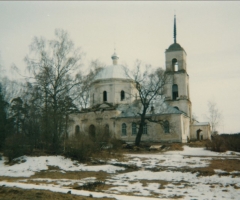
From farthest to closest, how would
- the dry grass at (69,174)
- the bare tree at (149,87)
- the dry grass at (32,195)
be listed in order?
the bare tree at (149,87) → the dry grass at (69,174) → the dry grass at (32,195)

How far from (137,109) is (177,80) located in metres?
7.88

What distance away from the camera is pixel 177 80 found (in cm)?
4216

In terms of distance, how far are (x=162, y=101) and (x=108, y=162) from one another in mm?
22112

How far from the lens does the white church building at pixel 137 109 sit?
3822 centimetres

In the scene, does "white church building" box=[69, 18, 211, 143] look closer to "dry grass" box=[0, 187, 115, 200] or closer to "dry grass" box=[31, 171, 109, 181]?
"dry grass" box=[31, 171, 109, 181]

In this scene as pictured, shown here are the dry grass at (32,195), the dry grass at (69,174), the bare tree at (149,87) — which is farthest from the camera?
the bare tree at (149,87)

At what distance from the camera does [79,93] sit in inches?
981

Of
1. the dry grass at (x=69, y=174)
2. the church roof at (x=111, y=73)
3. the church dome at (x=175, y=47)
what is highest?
the church dome at (x=175, y=47)

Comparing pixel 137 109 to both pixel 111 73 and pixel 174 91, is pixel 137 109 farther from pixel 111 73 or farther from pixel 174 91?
pixel 111 73

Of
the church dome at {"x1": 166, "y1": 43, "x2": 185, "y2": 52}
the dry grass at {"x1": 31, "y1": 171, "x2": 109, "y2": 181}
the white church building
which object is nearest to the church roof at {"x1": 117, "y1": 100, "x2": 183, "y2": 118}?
the white church building

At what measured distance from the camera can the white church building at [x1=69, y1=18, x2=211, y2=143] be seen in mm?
38219

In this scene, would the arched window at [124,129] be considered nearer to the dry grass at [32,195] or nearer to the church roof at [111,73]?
the church roof at [111,73]

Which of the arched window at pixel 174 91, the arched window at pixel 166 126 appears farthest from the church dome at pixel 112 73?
the arched window at pixel 166 126

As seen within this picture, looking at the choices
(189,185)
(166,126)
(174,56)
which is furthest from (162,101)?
(189,185)
